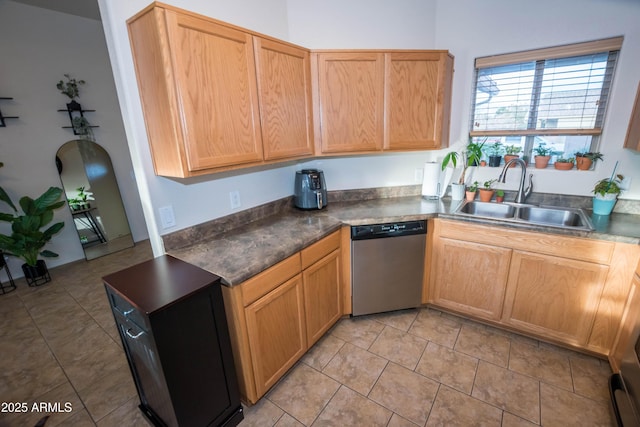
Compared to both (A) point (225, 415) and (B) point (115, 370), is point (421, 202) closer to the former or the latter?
(A) point (225, 415)

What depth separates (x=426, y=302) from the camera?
238cm

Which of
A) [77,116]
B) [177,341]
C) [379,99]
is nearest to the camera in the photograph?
[177,341]

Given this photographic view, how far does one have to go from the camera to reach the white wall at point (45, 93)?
297 centimetres

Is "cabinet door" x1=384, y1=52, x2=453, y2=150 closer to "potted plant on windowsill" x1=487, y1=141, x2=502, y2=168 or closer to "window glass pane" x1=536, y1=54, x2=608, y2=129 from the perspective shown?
"potted plant on windowsill" x1=487, y1=141, x2=502, y2=168

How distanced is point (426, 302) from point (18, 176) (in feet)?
14.4

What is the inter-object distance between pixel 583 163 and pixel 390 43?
173 centimetres

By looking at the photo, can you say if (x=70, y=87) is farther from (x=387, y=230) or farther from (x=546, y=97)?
(x=546, y=97)

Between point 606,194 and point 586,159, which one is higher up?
point 586,159

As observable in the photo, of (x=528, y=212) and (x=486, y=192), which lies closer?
(x=528, y=212)

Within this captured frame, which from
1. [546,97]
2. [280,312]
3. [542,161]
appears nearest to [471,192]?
[542,161]

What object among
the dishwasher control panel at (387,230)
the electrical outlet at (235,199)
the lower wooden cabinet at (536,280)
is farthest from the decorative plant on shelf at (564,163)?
the electrical outlet at (235,199)

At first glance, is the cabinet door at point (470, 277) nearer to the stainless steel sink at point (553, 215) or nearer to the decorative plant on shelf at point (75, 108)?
the stainless steel sink at point (553, 215)

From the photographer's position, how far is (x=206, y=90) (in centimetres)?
144

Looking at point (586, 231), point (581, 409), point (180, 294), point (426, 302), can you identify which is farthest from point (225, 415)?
point (586, 231)
